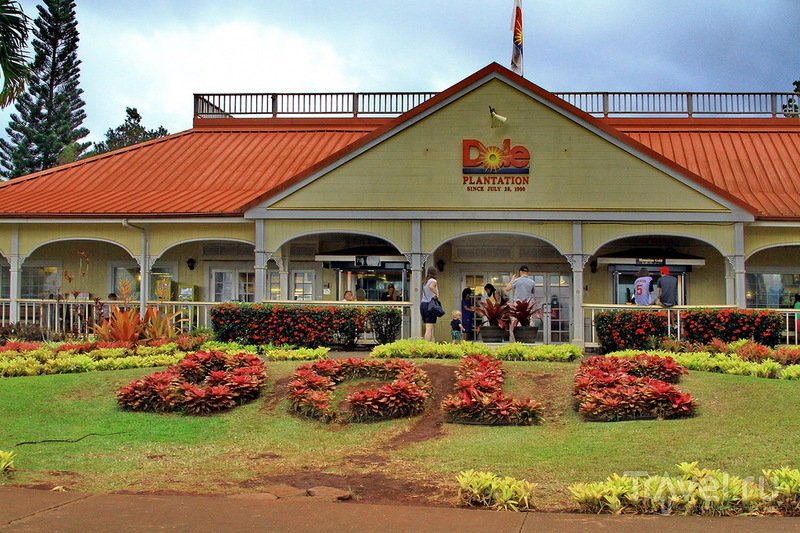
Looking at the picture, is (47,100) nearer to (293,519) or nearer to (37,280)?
(37,280)

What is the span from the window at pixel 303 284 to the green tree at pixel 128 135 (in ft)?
110

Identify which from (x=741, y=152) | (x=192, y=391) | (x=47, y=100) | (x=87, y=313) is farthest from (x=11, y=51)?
(x=47, y=100)

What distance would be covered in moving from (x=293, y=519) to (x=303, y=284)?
52.5 ft

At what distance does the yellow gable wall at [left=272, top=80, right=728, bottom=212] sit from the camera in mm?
18203

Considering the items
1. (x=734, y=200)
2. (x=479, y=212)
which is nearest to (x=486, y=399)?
(x=479, y=212)

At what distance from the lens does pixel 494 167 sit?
60.8ft

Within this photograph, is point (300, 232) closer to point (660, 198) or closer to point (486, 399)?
point (660, 198)

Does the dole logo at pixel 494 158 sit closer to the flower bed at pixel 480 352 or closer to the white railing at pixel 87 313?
the white railing at pixel 87 313

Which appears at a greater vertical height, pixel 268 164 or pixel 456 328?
pixel 268 164

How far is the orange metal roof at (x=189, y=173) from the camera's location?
20672mm

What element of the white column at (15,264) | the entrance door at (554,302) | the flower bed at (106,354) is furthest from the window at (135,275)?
the entrance door at (554,302)

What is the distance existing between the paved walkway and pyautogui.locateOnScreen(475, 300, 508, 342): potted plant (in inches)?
375

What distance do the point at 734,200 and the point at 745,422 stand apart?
33.0ft

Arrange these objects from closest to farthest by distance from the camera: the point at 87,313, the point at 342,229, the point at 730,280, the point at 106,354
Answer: the point at 106,354, the point at 87,313, the point at 730,280, the point at 342,229
